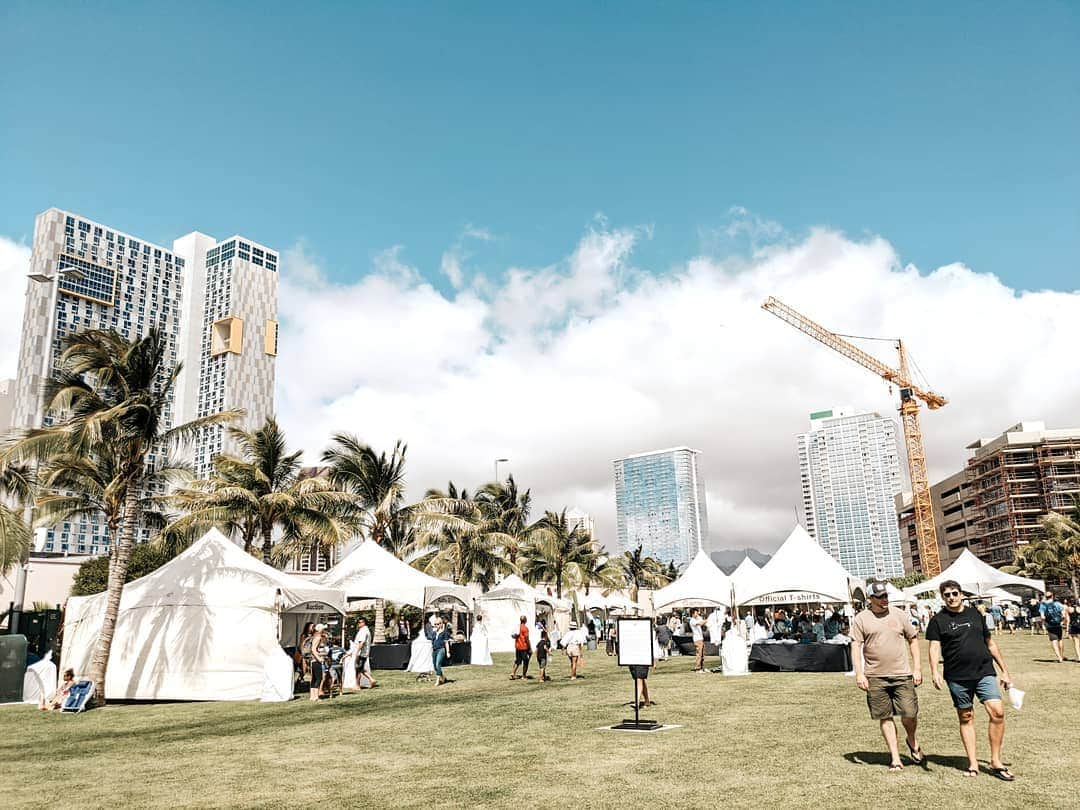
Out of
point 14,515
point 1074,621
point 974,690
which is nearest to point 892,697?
point 974,690

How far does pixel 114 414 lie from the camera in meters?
16.7

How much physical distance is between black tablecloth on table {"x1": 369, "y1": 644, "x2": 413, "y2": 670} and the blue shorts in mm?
22565

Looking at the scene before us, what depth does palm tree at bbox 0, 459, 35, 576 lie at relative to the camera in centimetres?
1938

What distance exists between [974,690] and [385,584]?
2172 centimetres

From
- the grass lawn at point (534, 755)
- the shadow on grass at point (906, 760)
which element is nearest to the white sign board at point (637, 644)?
the grass lawn at point (534, 755)

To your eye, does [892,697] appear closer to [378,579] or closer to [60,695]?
[60,695]

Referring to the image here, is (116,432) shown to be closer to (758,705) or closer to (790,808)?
(758,705)

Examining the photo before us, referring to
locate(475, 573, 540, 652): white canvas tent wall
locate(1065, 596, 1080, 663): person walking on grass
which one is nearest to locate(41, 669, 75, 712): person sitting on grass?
locate(475, 573, 540, 652): white canvas tent wall

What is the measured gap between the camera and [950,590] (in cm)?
737

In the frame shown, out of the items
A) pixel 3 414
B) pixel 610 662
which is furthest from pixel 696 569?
pixel 3 414

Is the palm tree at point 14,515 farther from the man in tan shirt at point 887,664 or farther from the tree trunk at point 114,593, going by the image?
the man in tan shirt at point 887,664

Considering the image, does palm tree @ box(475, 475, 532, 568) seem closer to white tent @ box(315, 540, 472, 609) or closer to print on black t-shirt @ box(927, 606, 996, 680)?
white tent @ box(315, 540, 472, 609)

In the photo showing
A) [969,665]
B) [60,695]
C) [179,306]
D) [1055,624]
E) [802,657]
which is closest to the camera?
[969,665]

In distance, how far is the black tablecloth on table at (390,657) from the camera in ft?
90.7
